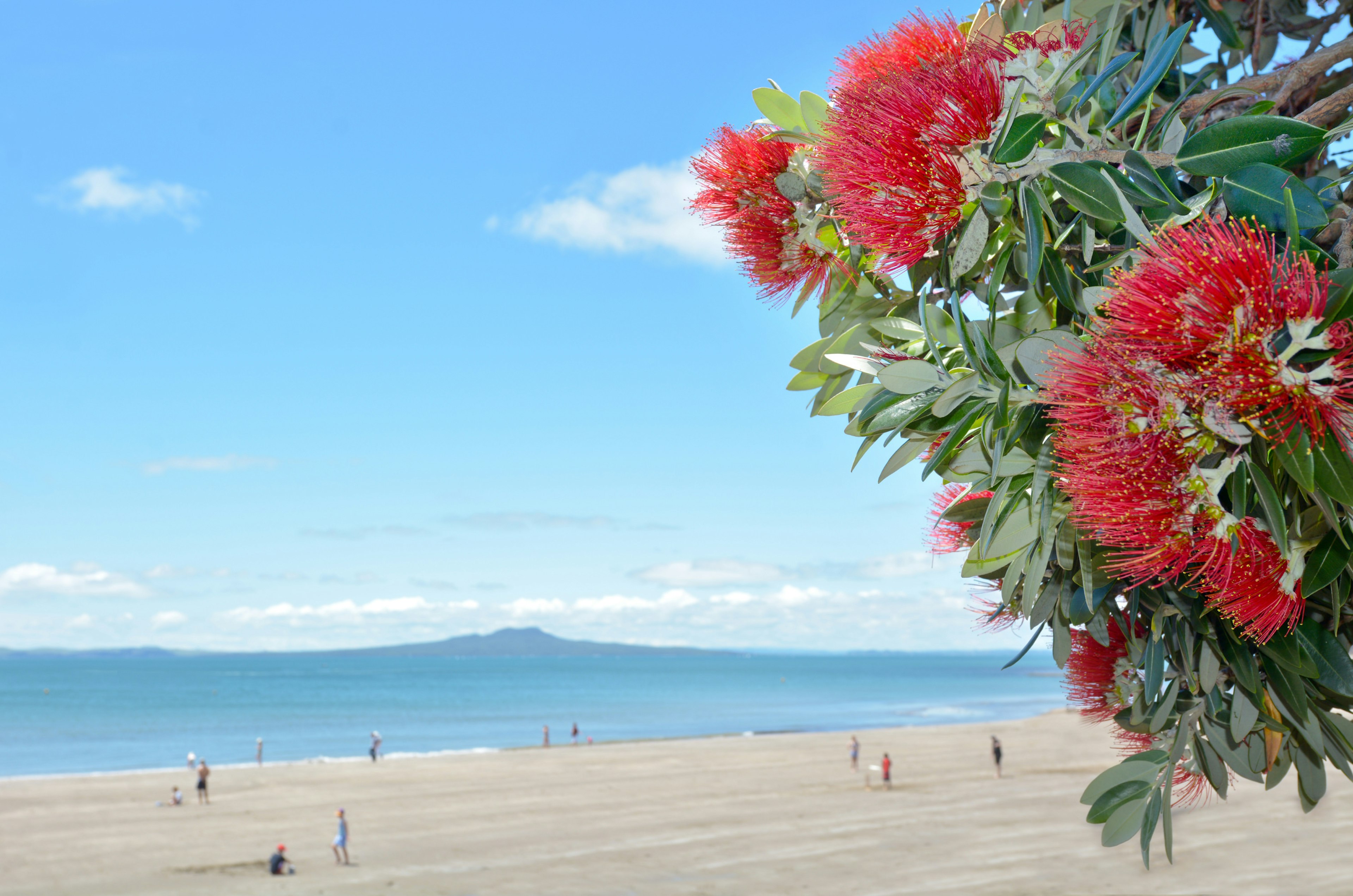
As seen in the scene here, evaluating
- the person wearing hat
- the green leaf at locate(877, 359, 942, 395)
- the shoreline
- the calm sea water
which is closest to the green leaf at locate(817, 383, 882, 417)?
the green leaf at locate(877, 359, 942, 395)

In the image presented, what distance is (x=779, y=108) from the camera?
203cm

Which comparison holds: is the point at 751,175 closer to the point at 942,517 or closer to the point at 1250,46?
the point at 942,517

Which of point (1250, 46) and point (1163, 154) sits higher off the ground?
point (1250, 46)

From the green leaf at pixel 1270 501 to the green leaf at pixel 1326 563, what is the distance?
19 cm

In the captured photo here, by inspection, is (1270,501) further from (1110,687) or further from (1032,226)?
(1110,687)

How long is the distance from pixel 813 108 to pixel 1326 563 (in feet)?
3.87

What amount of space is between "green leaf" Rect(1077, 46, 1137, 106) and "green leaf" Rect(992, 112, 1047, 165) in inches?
2.6

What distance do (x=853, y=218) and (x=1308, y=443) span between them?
70 cm

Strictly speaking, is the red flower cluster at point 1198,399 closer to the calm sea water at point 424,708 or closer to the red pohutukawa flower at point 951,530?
the red pohutukawa flower at point 951,530

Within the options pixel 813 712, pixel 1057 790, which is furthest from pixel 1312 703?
pixel 813 712

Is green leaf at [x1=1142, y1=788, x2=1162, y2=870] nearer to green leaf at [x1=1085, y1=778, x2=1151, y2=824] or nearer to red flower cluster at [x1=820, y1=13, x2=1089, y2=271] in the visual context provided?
green leaf at [x1=1085, y1=778, x2=1151, y2=824]

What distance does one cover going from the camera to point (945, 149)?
1.47 m

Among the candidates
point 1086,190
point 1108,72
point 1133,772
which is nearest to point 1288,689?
point 1133,772

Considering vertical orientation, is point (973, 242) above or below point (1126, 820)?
above
